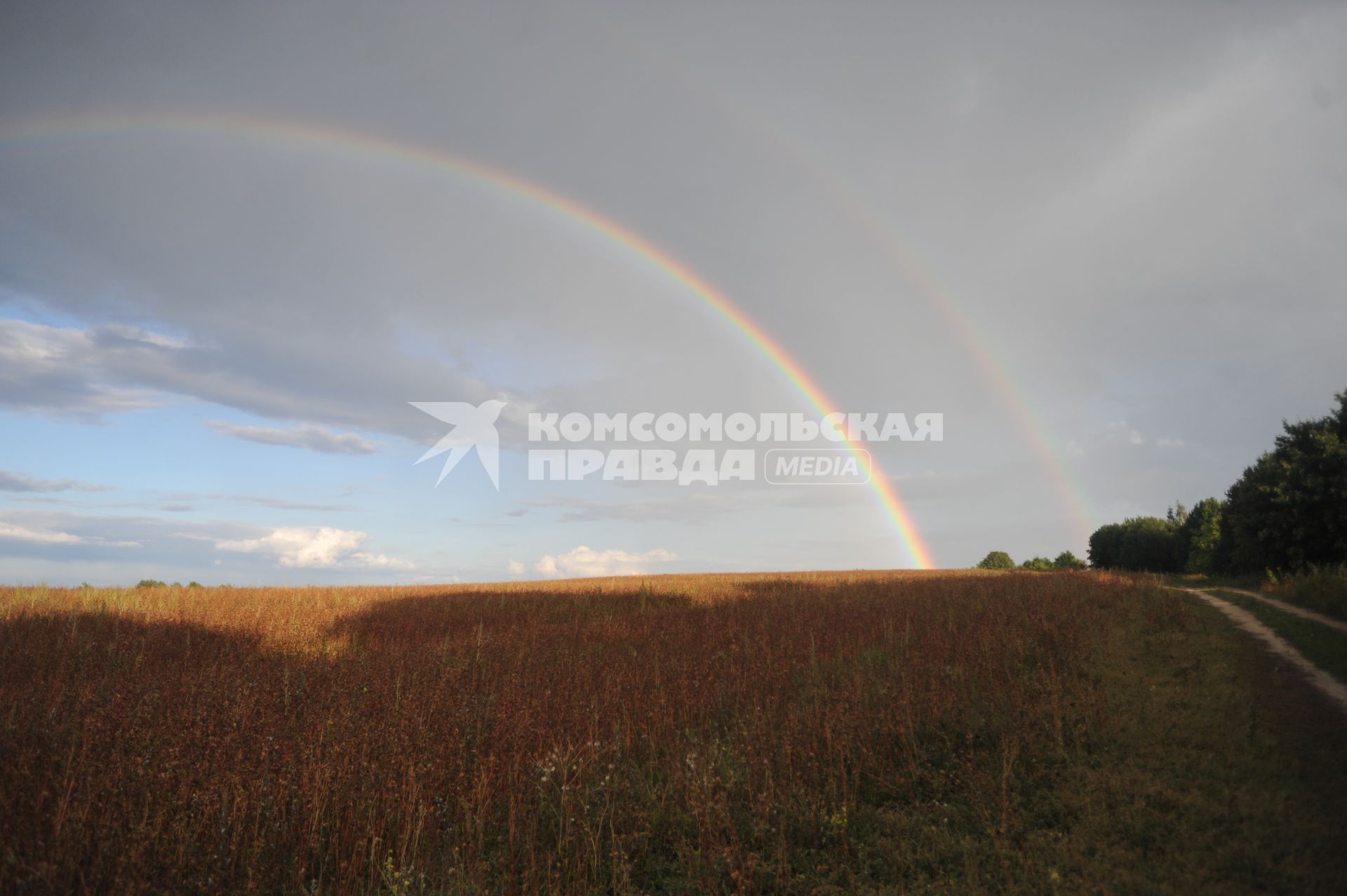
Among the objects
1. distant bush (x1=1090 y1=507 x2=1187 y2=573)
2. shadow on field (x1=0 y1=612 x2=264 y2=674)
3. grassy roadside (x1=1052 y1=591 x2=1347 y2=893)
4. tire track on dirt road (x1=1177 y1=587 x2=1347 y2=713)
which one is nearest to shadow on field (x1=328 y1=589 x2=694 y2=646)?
shadow on field (x1=0 y1=612 x2=264 y2=674)

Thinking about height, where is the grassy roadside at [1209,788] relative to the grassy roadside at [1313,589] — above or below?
below

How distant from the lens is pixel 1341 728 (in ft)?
23.0

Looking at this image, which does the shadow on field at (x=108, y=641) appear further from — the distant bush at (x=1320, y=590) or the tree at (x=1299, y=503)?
the tree at (x=1299, y=503)

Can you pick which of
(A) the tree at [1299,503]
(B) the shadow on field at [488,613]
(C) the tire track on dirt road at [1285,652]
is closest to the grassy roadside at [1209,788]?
(C) the tire track on dirt road at [1285,652]

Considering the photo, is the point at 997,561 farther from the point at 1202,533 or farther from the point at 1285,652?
the point at 1285,652

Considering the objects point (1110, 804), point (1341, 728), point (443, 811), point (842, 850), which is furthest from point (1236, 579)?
point (443, 811)

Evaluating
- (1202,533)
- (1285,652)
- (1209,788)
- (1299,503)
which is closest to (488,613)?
(1209,788)

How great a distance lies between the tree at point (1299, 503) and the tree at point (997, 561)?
25813mm

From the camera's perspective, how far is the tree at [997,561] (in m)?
53.6

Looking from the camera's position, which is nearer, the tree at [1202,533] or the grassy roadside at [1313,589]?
the grassy roadside at [1313,589]

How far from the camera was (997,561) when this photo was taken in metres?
54.3

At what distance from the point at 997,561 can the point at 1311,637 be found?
149ft

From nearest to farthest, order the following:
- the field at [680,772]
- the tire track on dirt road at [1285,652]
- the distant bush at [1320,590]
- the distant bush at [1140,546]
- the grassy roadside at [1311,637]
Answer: the field at [680,772] → the tire track on dirt road at [1285,652] → the grassy roadside at [1311,637] → the distant bush at [1320,590] → the distant bush at [1140,546]

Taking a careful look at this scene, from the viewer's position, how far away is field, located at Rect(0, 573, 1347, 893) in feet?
15.2
